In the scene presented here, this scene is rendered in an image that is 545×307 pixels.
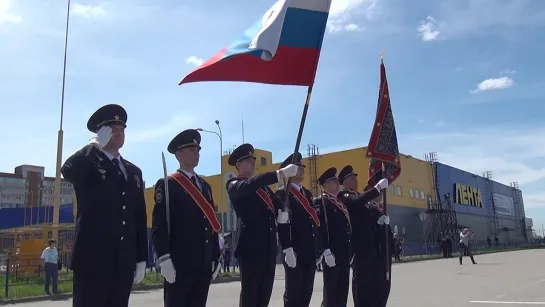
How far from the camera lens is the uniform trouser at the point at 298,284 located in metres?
5.74

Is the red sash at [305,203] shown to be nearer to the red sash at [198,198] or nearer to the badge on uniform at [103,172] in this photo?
the red sash at [198,198]

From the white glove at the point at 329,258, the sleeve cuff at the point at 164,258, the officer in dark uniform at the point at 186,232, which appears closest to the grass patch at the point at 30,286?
the white glove at the point at 329,258

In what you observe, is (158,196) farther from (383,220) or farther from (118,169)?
(383,220)

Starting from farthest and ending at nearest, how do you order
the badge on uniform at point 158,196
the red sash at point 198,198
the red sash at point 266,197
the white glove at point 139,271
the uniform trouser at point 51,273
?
the uniform trouser at point 51,273
the red sash at point 266,197
the red sash at point 198,198
the badge on uniform at point 158,196
the white glove at point 139,271

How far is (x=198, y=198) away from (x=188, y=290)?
836 mm

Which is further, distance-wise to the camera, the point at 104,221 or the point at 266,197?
the point at 266,197

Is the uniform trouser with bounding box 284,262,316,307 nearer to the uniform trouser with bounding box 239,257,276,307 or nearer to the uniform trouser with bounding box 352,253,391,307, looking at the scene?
the uniform trouser with bounding box 239,257,276,307

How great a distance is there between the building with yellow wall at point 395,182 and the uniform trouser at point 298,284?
110 ft

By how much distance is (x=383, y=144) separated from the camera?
709 centimetres

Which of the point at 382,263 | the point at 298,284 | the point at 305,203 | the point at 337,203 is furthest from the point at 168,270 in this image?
the point at 382,263

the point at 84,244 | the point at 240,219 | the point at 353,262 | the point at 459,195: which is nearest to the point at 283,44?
the point at 240,219

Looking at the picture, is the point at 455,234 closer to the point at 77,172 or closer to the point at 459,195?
the point at 459,195

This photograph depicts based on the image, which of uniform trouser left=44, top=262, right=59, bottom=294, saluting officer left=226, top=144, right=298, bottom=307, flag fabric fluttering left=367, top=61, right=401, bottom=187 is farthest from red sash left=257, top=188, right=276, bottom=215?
uniform trouser left=44, top=262, right=59, bottom=294

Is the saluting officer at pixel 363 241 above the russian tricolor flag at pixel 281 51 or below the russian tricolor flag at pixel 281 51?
below
